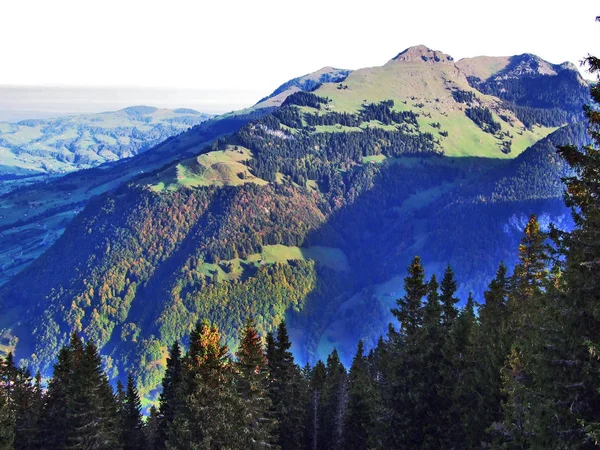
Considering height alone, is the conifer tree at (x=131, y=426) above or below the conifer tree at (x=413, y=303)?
below

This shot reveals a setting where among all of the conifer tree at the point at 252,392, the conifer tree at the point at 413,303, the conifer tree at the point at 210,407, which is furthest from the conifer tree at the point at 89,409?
the conifer tree at the point at 413,303

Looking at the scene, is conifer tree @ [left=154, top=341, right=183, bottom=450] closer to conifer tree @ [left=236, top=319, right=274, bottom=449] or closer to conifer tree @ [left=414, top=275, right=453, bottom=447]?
conifer tree @ [left=236, top=319, right=274, bottom=449]

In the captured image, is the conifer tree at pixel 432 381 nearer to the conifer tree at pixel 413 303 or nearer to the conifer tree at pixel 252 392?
the conifer tree at pixel 413 303

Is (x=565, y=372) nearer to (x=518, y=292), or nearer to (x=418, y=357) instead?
(x=418, y=357)

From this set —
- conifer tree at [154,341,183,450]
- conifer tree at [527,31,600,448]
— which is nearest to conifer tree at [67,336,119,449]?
conifer tree at [154,341,183,450]

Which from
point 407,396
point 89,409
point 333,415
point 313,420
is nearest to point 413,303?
point 407,396

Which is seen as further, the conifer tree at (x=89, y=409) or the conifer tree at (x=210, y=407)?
the conifer tree at (x=89, y=409)

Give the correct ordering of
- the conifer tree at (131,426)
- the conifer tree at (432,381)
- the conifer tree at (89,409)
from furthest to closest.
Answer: the conifer tree at (131,426)
the conifer tree at (89,409)
the conifer tree at (432,381)

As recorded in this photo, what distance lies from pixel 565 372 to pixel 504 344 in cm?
1464

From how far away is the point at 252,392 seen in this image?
46.0 meters

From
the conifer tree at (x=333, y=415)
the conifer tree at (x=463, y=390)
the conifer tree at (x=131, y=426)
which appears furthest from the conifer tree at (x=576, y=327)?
the conifer tree at (x=131, y=426)

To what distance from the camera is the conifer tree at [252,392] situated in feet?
149

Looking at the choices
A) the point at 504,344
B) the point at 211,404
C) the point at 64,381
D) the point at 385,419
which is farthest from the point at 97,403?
the point at 504,344

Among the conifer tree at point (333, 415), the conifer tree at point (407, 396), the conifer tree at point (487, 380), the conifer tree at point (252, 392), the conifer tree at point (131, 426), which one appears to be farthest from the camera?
the conifer tree at point (131, 426)
